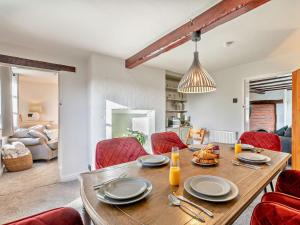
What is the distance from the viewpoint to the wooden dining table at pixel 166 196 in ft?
2.34

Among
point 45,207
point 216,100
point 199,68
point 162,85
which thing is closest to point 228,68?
point 216,100

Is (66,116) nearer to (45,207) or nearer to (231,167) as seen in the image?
(45,207)

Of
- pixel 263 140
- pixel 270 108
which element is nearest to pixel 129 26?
pixel 263 140

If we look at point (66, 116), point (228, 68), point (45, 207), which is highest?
point (228, 68)

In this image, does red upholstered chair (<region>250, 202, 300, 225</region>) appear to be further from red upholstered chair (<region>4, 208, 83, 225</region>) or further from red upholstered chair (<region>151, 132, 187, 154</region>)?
red upholstered chair (<region>151, 132, 187, 154</region>)

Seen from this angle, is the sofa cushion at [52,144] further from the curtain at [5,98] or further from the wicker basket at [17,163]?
the curtain at [5,98]

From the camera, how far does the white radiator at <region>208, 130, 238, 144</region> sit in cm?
391

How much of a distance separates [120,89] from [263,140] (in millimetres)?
2526

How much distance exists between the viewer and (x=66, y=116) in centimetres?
297

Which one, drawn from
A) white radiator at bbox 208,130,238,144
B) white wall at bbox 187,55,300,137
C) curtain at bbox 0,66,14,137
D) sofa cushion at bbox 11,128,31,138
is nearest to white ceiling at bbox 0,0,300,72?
white wall at bbox 187,55,300,137

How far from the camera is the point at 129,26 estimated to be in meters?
2.06

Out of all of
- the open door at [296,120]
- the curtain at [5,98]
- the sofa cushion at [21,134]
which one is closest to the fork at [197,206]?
the open door at [296,120]

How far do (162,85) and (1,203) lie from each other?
350 cm

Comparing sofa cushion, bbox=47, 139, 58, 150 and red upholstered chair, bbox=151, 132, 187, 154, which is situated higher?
red upholstered chair, bbox=151, 132, 187, 154
